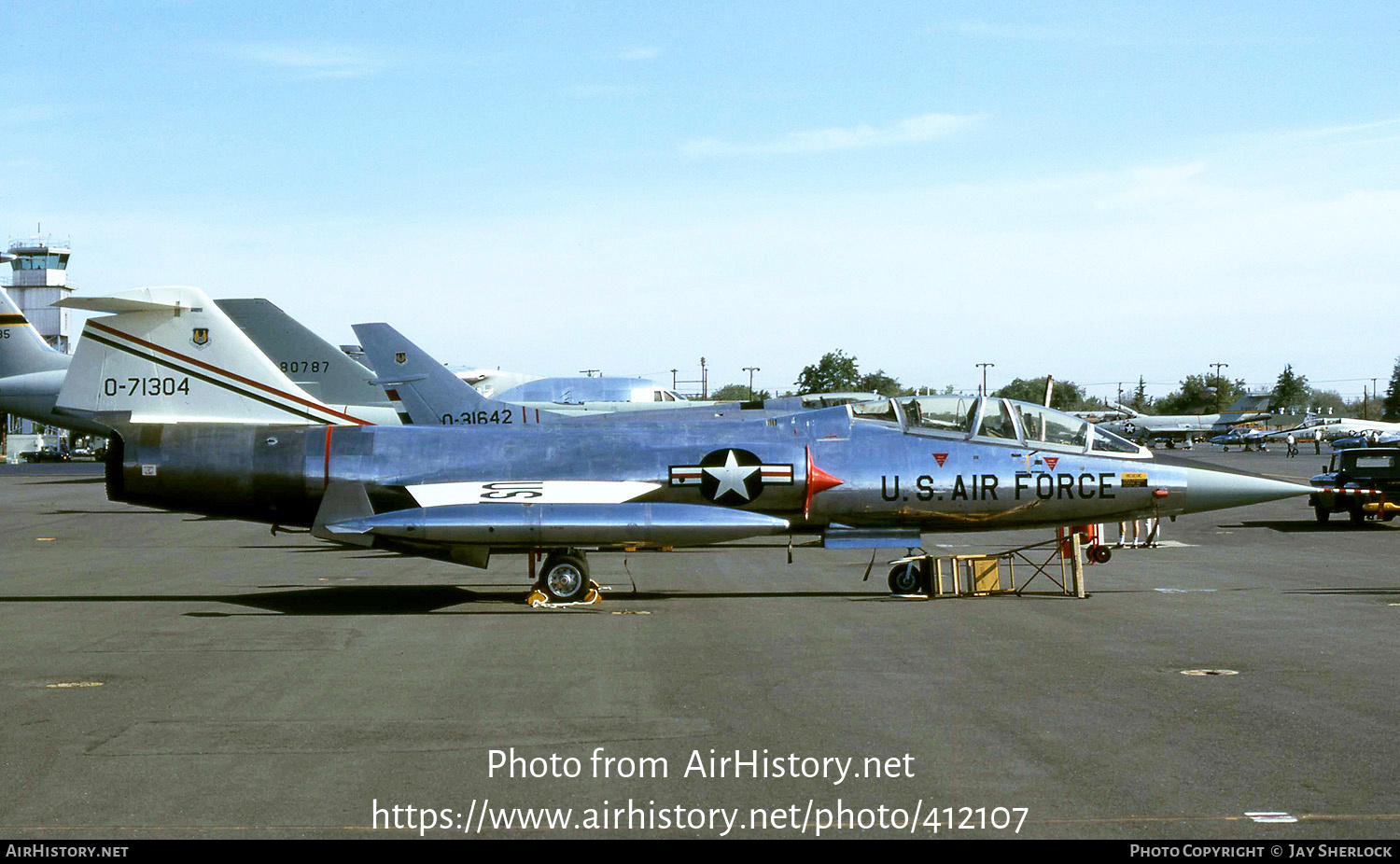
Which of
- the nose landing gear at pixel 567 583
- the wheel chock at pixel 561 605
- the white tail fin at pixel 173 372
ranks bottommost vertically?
the wheel chock at pixel 561 605

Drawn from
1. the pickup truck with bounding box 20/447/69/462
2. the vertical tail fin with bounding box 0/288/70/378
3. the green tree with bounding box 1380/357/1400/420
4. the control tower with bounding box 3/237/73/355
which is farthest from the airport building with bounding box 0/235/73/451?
the green tree with bounding box 1380/357/1400/420

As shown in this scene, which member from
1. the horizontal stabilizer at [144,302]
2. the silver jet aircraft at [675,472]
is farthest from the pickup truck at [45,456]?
the silver jet aircraft at [675,472]

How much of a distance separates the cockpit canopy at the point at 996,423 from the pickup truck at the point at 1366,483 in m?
15.7

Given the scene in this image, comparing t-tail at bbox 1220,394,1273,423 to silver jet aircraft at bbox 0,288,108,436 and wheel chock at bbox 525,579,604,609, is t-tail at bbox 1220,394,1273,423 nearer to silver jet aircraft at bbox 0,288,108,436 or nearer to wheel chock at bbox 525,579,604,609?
silver jet aircraft at bbox 0,288,108,436

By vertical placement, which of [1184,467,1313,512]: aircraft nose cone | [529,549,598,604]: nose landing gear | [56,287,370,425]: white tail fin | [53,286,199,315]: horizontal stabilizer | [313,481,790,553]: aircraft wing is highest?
[53,286,199,315]: horizontal stabilizer

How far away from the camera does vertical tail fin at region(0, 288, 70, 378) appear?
48.0 meters

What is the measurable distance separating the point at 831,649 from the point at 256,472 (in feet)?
30.0

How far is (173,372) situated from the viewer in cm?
1838

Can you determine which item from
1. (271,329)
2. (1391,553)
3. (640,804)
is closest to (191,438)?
(640,804)

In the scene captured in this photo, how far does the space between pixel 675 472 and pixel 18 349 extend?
40074 mm

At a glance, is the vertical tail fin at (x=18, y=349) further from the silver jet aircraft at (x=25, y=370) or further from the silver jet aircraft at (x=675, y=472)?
the silver jet aircraft at (x=675, y=472)

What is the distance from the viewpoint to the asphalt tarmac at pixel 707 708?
6.89m

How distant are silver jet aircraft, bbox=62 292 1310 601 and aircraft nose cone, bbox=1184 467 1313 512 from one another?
0.02 metres
